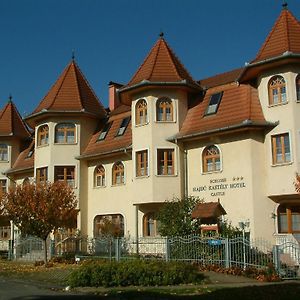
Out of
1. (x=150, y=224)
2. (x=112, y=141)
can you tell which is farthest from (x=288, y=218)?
(x=112, y=141)

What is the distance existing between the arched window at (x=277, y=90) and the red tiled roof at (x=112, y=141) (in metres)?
8.53

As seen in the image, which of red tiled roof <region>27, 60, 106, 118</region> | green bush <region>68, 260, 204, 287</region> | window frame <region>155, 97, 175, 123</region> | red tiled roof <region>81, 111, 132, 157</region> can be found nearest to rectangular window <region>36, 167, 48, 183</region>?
red tiled roof <region>81, 111, 132, 157</region>

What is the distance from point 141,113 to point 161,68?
2.67m

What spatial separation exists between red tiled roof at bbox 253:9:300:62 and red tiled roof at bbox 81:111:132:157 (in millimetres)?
9080

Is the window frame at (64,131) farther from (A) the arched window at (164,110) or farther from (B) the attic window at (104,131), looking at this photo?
(A) the arched window at (164,110)

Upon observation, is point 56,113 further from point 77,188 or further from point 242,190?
point 242,190

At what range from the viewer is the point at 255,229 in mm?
23438

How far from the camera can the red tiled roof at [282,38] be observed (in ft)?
78.5

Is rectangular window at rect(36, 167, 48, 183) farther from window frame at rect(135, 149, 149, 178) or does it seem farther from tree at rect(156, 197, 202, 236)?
tree at rect(156, 197, 202, 236)

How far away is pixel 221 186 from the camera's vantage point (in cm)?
2519

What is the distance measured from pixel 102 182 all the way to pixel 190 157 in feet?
23.1

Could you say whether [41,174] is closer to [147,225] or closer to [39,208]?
[39,208]

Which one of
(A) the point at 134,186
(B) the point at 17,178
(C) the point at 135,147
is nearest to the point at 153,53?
(C) the point at 135,147

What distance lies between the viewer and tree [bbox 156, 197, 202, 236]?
23.8 m
